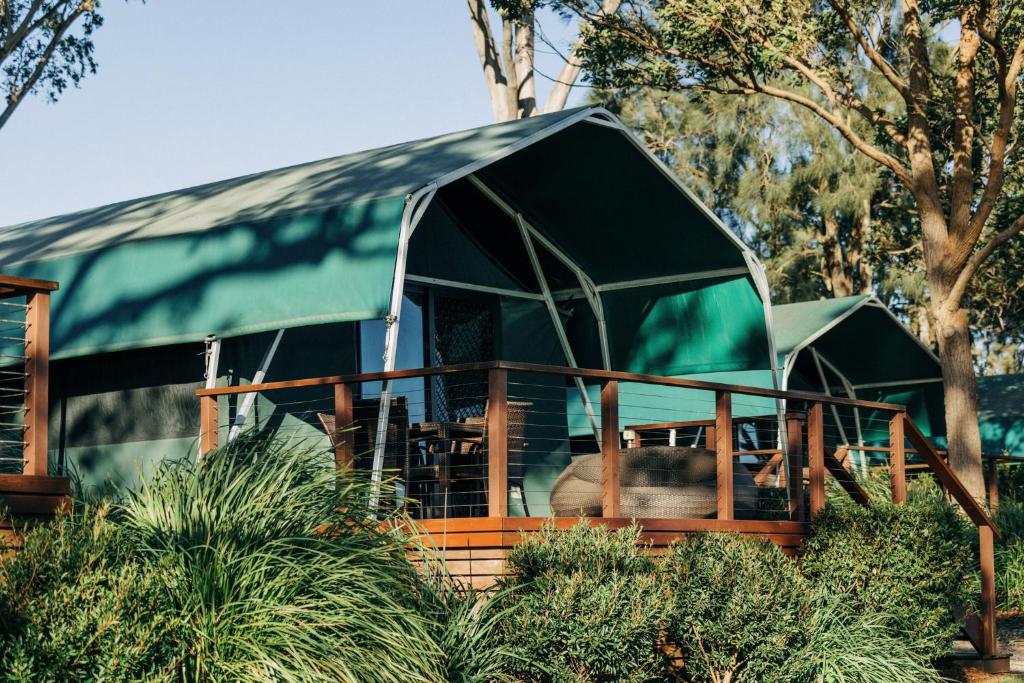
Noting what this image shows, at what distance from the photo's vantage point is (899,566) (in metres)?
9.16

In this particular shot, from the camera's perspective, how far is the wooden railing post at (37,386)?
685cm

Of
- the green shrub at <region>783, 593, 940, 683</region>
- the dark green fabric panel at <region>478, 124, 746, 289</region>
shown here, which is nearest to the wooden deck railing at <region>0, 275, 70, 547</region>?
the green shrub at <region>783, 593, 940, 683</region>

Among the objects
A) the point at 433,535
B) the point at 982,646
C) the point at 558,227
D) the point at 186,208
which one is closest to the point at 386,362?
the point at 433,535

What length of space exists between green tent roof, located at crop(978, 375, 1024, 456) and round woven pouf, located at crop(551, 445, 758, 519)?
18752 millimetres

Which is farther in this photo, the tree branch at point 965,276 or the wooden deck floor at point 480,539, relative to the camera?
the tree branch at point 965,276

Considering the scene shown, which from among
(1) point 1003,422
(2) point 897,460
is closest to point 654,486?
(2) point 897,460

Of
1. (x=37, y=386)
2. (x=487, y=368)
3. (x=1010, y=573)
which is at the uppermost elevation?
(x=487, y=368)

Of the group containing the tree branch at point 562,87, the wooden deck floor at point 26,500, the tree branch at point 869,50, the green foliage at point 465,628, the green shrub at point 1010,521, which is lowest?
the green foliage at point 465,628

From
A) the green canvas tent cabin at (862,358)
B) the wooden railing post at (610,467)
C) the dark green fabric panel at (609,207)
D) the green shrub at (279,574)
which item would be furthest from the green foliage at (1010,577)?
the green shrub at (279,574)

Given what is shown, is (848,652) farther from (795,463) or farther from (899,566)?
(795,463)

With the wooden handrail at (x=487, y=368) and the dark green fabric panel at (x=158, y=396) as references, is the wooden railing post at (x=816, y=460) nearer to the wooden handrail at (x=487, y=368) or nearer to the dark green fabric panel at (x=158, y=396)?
the wooden handrail at (x=487, y=368)

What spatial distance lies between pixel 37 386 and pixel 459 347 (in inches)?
247

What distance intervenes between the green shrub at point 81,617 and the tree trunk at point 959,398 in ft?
41.3

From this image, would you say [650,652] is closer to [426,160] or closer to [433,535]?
[433,535]
